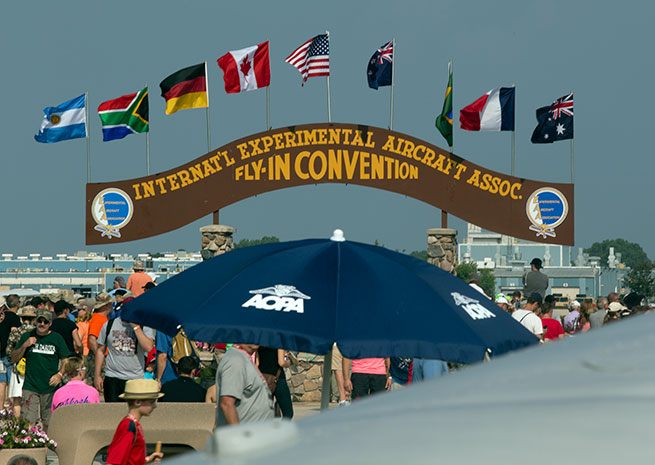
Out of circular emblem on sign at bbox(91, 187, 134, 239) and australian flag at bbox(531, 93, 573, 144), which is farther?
australian flag at bbox(531, 93, 573, 144)

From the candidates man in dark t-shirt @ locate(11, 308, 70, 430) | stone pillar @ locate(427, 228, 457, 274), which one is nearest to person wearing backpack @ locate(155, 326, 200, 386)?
man in dark t-shirt @ locate(11, 308, 70, 430)

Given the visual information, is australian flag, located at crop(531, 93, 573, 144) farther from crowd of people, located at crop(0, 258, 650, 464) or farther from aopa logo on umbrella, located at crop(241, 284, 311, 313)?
aopa logo on umbrella, located at crop(241, 284, 311, 313)

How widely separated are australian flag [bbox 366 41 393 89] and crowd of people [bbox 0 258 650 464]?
1074cm

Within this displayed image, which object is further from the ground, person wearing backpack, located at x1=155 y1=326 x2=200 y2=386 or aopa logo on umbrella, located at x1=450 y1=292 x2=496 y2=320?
aopa logo on umbrella, located at x1=450 y1=292 x2=496 y2=320

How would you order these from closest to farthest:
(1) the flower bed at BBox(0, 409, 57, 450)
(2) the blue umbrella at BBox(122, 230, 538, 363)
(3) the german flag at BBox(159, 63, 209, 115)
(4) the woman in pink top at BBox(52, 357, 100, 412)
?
(2) the blue umbrella at BBox(122, 230, 538, 363), (1) the flower bed at BBox(0, 409, 57, 450), (4) the woman in pink top at BBox(52, 357, 100, 412), (3) the german flag at BBox(159, 63, 209, 115)

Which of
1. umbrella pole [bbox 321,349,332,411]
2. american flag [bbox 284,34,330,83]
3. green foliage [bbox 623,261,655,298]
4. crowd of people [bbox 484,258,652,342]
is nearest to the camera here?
umbrella pole [bbox 321,349,332,411]

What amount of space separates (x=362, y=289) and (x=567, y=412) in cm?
421

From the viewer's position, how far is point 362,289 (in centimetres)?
558

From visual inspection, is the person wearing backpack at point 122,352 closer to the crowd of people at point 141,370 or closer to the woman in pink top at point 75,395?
the crowd of people at point 141,370

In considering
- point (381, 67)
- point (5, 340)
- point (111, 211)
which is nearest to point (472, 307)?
point (5, 340)

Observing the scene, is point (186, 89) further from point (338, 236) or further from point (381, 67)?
point (338, 236)

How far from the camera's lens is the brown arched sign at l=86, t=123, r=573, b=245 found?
21.0 meters

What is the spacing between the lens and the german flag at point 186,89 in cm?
2217

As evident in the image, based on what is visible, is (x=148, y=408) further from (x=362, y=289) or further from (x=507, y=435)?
(x=507, y=435)
